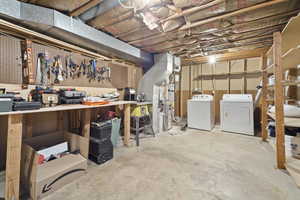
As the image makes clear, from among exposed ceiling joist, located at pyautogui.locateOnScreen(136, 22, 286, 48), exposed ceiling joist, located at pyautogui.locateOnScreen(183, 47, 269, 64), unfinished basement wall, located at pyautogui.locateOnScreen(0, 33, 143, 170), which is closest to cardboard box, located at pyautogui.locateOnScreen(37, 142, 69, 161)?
unfinished basement wall, located at pyautogui.locateOnScreen(0, 33, 143, 170)

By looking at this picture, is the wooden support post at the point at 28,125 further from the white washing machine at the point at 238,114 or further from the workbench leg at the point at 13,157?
the white washing machine at the point at 238,114

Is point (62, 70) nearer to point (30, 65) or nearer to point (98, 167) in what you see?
point (30, 65)

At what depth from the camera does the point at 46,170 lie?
61.7 inches

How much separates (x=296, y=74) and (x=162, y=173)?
11.5 feet

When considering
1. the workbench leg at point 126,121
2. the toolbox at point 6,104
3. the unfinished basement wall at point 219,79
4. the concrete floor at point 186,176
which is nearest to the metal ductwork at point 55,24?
the toolbox at point 6,104

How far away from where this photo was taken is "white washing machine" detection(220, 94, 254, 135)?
3544mm

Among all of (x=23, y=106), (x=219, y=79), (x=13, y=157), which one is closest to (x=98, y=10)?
(x=23, y=106)

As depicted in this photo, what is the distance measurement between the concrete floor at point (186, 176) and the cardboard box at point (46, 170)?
103 millimetres

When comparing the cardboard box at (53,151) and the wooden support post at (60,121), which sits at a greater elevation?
the wooden support post at (60,121)

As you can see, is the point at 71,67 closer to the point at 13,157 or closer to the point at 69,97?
the point at 69,97

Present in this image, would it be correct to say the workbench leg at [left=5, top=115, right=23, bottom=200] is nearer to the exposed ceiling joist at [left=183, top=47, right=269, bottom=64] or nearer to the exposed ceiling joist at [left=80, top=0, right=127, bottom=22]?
the exposed ceiling joist at [left=80, top=0, right=127, bottom=22]

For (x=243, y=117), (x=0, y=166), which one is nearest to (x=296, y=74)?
(x=243, y=117)

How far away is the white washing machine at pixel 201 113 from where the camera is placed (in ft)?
13.0

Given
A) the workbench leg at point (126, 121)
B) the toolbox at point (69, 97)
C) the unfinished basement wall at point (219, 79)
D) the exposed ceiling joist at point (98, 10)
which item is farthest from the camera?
the unfinished basement wall at point (219, 79)
